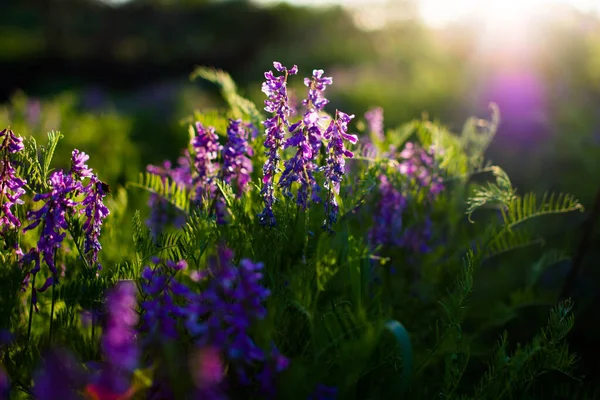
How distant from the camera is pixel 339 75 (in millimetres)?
11305

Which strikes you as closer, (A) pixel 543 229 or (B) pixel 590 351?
(B) pixel 590 351

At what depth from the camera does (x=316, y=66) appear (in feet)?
48.8

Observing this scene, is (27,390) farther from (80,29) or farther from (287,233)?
(80,29)

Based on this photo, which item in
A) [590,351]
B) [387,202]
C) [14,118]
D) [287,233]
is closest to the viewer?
[287,233]

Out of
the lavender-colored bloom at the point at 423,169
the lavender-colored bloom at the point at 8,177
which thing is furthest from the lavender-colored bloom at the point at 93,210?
the lavender-colored bloom at the point at 423,169

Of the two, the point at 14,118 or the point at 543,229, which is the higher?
the point at 14,118

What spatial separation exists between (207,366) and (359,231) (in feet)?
6.35

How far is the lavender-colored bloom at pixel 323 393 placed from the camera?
1.54 meters

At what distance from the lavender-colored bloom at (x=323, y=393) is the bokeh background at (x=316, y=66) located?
5.19 feet

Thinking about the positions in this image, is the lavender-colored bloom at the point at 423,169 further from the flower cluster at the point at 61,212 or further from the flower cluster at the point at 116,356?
the flower cluster at the point at 116,356

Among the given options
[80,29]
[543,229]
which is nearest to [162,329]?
[543,229]

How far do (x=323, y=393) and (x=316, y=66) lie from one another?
13.8 meters

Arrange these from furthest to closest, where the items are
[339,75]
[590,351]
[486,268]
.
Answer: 1. [339,75]
2. [486,268]
3. [590,351]

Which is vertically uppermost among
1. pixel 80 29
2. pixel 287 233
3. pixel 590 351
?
pixel 80 29
